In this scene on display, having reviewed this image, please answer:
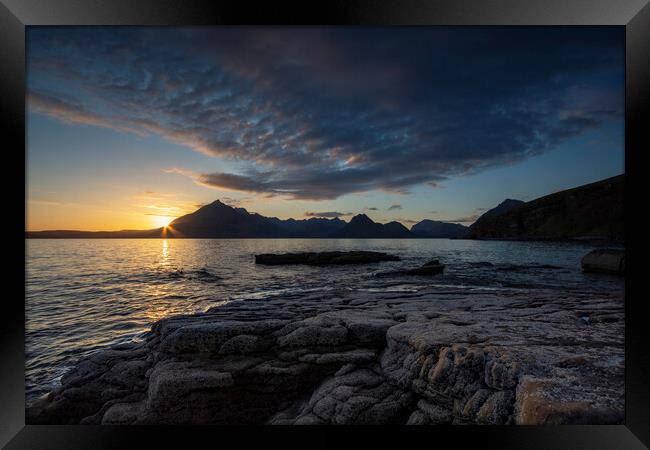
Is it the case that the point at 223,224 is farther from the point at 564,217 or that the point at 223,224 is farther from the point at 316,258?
the point at 564,217

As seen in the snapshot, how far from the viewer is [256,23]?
3.31m

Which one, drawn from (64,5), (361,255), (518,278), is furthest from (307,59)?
(361,255)

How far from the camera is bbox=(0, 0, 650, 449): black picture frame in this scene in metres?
3.21

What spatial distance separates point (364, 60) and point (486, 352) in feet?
18.2

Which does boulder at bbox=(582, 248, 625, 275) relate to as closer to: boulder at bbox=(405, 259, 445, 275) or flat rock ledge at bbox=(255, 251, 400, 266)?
boulder at bbox=(405, 259, 445, 275)

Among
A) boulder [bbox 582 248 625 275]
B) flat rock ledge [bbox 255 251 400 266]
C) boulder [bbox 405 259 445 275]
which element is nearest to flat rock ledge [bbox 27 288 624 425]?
boulder [bbox 405 259 445 275]

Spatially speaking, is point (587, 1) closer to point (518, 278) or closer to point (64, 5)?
point (64, 5)

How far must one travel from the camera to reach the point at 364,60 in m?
5.59

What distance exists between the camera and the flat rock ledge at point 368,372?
296 centimetres

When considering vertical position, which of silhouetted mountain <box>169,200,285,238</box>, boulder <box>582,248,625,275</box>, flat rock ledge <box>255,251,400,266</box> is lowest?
flat rock ledge <box>255,251,400,266</box>

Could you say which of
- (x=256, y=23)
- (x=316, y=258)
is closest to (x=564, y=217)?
(x=316, y=258)

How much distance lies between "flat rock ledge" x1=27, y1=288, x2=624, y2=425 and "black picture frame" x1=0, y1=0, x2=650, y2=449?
35 centimetres

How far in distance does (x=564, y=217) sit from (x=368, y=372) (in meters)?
51.2

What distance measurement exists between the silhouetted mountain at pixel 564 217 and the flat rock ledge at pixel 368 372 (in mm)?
24779
